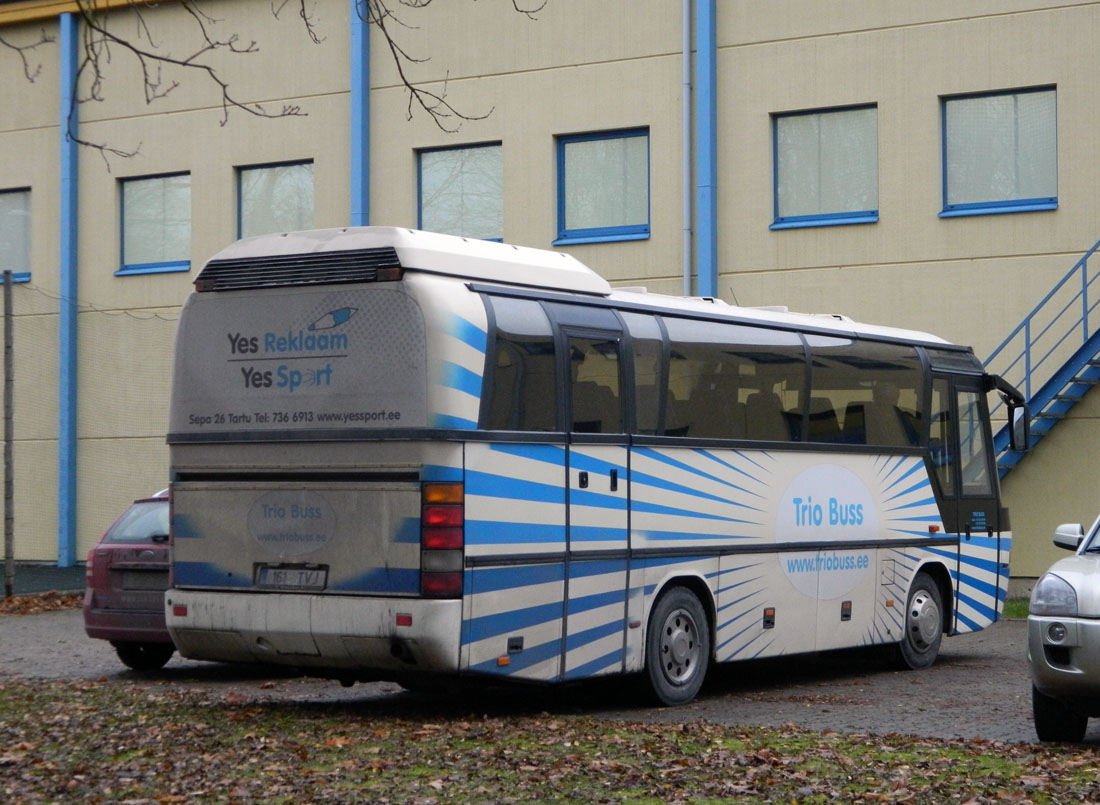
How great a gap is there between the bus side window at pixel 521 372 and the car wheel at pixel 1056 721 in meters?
3.62

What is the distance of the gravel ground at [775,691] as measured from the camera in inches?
483

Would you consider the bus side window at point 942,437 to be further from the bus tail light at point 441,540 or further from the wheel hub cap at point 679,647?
the bus tail light at point 441,540

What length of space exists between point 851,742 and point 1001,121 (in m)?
14.4

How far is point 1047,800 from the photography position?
28.3 feet

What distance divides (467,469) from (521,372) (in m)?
0.90

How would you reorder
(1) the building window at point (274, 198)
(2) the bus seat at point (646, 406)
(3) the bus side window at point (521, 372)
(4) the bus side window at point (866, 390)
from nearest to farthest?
(3) the bus side window at point (521, 372)
(2) the bus seat at point (646, 406)
(4) the bus side window at point (866, 390)
(1) the building window at point (274, 198)

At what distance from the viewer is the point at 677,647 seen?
13.4 metres

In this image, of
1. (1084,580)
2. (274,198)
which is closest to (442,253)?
(1084,580)

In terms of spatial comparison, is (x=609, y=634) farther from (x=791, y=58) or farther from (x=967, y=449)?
(x=791, y=58)

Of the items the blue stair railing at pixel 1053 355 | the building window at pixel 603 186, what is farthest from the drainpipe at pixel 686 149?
the blue stair railing at pixel 1053 355

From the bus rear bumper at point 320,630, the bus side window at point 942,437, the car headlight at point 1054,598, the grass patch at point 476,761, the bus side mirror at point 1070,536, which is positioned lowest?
the grass patch at point 476,761

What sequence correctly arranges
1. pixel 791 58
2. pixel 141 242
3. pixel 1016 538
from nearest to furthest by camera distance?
pixel 1016 538 → pixel 791 58 → pixel 141 242

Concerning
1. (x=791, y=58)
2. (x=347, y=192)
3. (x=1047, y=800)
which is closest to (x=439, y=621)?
(x=1047, y=800)

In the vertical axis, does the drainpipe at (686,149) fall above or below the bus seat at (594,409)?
above
